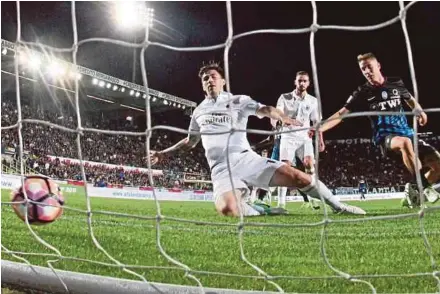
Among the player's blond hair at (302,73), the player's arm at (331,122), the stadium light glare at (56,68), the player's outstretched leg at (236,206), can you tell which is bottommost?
the player's outstretched leg at (236,206)

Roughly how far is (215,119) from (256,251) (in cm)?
55

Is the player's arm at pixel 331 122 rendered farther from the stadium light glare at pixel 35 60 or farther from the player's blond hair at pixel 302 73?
the stadium light glare at pixel 35 60

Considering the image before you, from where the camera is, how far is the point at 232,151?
2.62 m

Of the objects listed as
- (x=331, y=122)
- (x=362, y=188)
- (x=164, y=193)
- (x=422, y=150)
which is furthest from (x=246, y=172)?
(x=164, y=193)

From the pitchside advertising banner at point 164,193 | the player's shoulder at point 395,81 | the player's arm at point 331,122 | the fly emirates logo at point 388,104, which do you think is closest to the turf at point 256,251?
the player's arm at point 331,122

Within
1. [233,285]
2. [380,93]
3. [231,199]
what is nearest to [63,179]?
[231,199]

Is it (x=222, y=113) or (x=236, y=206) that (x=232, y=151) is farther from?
(x=222, y=113)

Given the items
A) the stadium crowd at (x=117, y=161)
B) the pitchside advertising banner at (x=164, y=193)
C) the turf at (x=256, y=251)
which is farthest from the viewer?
the stadium crowd at (x=117, y=161)

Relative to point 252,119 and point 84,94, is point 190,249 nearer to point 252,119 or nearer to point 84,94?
point 252,119

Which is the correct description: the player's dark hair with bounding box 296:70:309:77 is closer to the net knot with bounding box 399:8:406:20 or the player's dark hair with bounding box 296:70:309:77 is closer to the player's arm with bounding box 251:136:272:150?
the player's arm with bounding box 251:136:272:150

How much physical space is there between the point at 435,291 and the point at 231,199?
163cm

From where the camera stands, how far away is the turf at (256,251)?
143 cm

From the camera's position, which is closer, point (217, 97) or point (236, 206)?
point (217, 97)

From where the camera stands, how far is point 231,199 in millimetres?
2842
